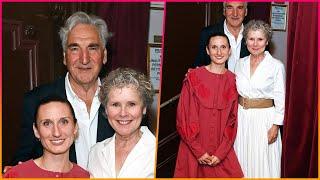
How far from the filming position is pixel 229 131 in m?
2.48

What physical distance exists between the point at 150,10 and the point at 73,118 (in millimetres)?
660

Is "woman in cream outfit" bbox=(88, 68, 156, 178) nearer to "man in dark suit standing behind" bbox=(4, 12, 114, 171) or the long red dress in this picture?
"man in dark suit standing behind" bbox=(4, 12, 114, 171)

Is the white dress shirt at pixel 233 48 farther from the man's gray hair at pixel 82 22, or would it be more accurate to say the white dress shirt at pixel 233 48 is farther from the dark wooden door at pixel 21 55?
the dark wooden door at pixel 21 55

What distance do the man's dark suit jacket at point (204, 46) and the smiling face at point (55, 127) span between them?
697mm

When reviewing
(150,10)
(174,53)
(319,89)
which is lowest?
(319,89)

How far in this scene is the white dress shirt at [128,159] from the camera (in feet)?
8.04

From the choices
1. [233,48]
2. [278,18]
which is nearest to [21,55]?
[233,48]

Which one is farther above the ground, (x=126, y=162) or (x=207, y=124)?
(x=207, y=124)

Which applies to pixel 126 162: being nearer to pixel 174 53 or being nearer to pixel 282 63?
pixel 174 53

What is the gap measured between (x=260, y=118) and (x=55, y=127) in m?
1.03

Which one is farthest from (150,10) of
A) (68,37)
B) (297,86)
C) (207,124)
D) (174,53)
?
(297,86)

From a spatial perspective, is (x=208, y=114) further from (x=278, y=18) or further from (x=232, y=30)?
(x=278, y=18)

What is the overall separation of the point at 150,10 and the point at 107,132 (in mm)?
655

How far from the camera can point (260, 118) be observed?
8.17ft
